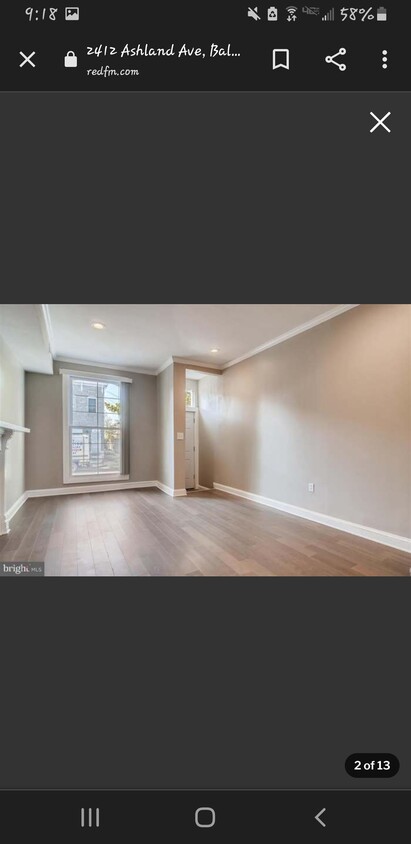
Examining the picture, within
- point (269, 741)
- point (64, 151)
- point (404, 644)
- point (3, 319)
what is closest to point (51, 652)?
point (269, 741)

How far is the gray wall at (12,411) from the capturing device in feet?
8.31

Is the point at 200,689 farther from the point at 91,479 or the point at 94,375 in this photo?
the point at 94,375

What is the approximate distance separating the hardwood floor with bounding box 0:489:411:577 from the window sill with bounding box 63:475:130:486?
0.91m

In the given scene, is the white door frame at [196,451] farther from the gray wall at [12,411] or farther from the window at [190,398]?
the gray wall at [12,411]

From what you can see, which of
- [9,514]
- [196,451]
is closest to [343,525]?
[196,451]

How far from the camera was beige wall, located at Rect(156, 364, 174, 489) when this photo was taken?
13.8ft

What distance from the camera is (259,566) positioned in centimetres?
159

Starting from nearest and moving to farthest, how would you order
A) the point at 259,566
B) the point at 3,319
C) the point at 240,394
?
the point at 259,566, the point at 3,319, the point at 240,394

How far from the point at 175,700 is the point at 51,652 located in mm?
249

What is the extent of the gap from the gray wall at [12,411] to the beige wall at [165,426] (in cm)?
200

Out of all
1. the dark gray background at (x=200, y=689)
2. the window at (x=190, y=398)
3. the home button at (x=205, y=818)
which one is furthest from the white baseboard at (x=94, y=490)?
the home button at (x=205, y=818)
